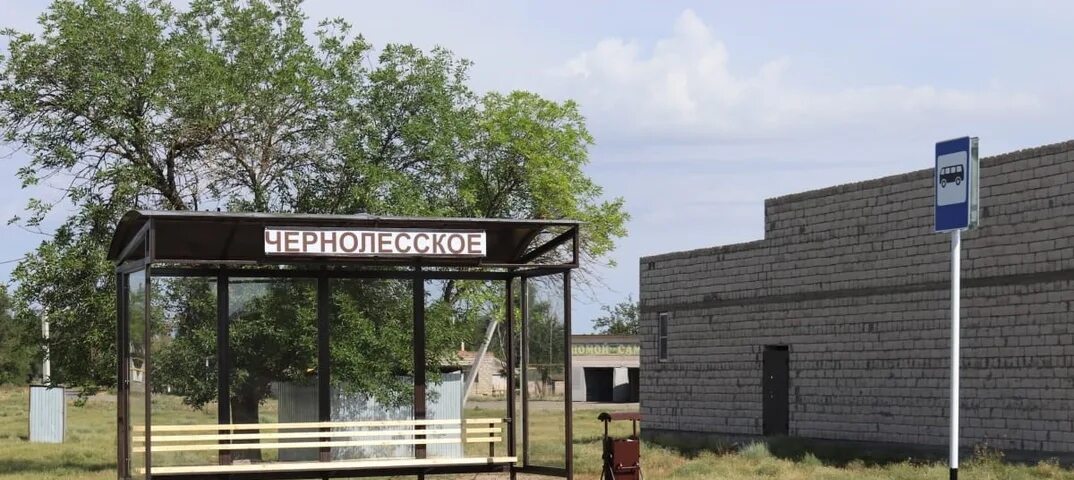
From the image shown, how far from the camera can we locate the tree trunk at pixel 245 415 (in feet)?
61.8

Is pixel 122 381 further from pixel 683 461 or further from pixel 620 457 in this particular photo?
pixel 683 461

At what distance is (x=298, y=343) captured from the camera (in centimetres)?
1961

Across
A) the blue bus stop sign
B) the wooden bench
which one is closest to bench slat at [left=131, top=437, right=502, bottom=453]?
the wooden bench

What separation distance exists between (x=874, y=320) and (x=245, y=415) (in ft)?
43.4

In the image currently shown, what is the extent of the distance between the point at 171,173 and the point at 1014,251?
15453 mm

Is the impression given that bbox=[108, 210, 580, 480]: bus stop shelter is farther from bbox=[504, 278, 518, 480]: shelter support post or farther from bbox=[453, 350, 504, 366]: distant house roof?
bbox=[453, 350, 504, 366]: distant house roof

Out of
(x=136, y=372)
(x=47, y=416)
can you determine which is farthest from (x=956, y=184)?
(x=47, y=416)

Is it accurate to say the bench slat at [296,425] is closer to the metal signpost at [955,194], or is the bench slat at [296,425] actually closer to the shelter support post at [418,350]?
the shelter support post at [418,350]

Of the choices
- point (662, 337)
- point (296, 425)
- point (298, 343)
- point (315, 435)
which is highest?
point (298, 343)

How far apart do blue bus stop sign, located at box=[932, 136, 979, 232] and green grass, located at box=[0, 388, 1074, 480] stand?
6.86 metres

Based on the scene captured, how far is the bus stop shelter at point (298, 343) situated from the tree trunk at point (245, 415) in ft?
0.08

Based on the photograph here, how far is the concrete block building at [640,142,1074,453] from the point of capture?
77.3 ft

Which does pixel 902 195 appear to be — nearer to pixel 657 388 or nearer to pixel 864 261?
pixel 864 261

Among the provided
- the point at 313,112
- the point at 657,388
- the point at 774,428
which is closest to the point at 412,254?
the point at 313,112
